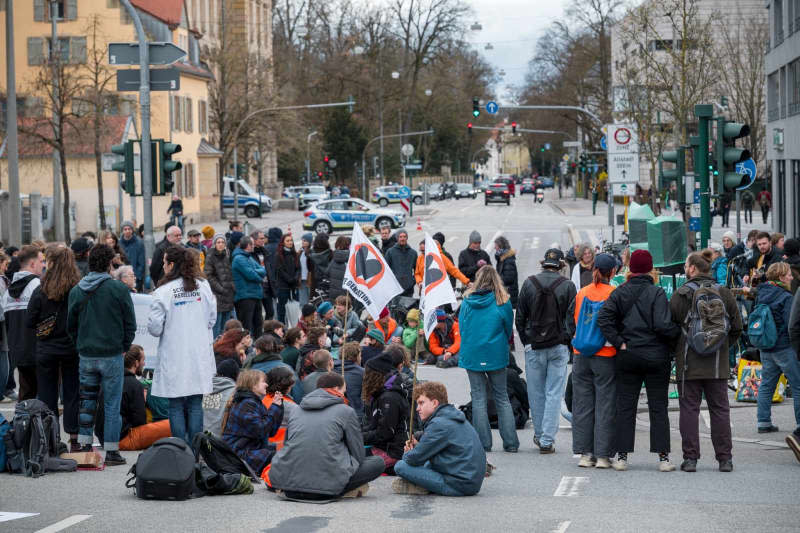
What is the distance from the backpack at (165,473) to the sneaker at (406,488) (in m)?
1.56

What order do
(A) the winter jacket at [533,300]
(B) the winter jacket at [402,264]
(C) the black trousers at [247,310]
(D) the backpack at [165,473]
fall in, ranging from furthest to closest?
1. (B) the winter jacket at [402,264]
2. (C) the black trousers at [247,310]
3. (A) the winter jacket at [533,300]
4. (D) the backpack at [165,473]

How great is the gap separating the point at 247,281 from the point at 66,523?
34.1 ft

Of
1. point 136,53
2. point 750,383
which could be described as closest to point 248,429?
point 750,383

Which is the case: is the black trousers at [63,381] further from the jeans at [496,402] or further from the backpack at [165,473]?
the jeans at [496,402]

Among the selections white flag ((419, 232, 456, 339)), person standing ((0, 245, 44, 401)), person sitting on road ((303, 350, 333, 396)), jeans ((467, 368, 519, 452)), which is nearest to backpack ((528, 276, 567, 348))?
jeans ((467, 368, 519, 452))

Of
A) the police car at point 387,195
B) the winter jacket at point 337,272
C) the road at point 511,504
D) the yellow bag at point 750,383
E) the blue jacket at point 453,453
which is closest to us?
the road at point 511,504

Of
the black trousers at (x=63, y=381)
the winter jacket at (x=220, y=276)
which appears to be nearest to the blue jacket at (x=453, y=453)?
the black trousers at (x=63, y=381)

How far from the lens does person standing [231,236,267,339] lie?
59.2 feet

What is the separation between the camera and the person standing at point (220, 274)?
58.4 feet

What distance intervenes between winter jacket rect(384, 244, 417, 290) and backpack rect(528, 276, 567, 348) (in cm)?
887

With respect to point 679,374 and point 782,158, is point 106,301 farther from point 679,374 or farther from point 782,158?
point 782,158

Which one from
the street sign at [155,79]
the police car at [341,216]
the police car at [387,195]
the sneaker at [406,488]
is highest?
the street sign at [155,79]

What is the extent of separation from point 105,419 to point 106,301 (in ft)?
3.29

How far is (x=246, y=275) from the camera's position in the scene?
18062mm
